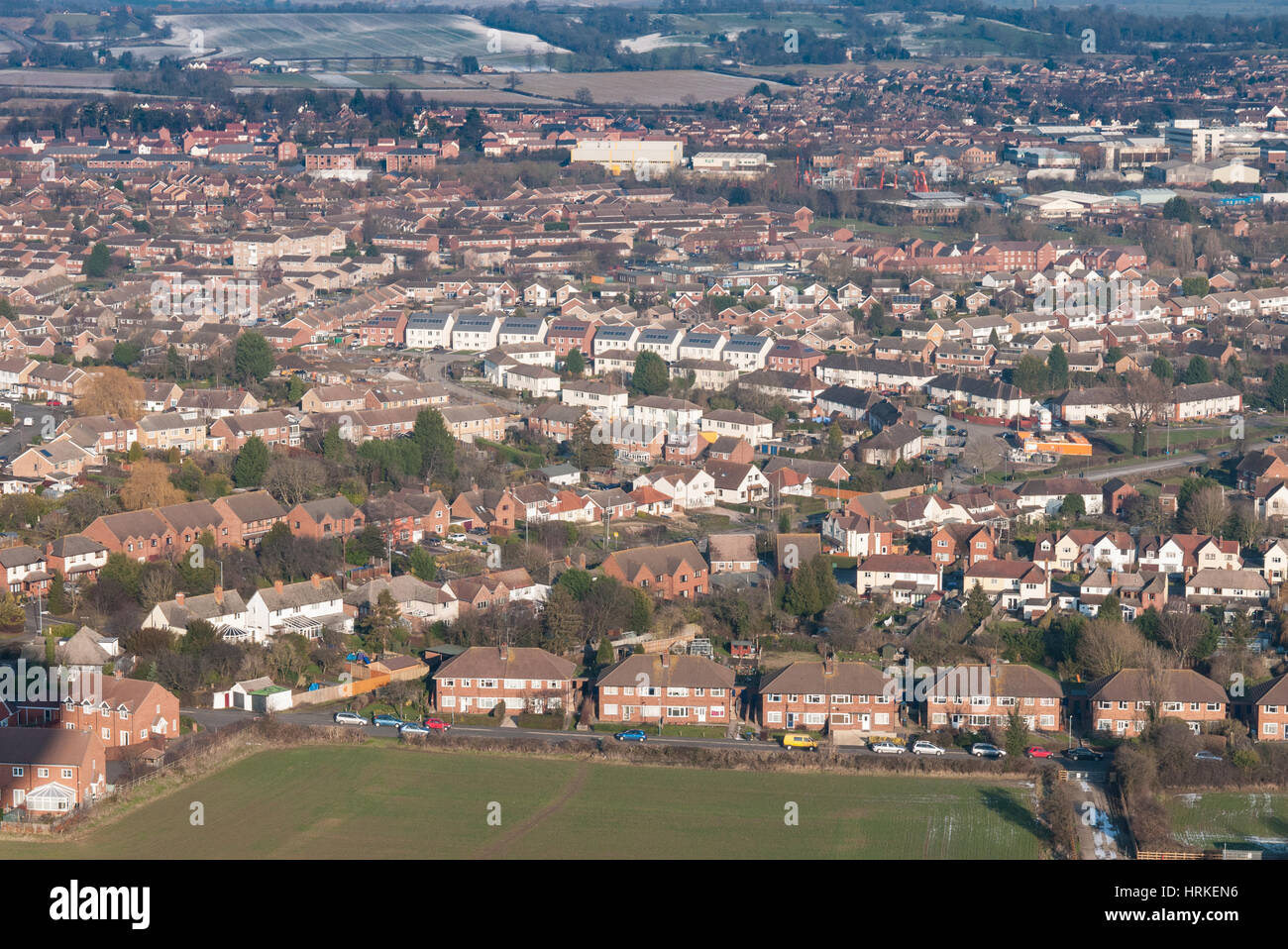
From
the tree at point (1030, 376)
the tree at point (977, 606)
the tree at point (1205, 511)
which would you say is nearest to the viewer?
the tree at point (977, 606)

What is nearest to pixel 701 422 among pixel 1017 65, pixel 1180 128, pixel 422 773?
pixel 422 773

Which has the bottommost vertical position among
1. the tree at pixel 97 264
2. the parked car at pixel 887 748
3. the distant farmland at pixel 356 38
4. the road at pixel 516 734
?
the road at pixel 516 734

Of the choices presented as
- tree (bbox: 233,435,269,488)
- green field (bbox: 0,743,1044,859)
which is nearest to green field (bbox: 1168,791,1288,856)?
green field (bbox: 0,743,1044,859)

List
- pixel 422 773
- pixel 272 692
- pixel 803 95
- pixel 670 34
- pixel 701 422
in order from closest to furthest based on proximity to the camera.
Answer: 1. pixel 422 773
2. pixel 272 692
3. pixel 701 422
4. pixel 803 95
5. pixel 670 34

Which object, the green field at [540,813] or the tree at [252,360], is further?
the tree at [252,360]

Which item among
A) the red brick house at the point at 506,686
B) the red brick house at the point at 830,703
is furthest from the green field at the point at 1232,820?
the red brick house at the point at 506,686

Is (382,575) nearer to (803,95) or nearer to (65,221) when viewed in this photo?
(65,221)

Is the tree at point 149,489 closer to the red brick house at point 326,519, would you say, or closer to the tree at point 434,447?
the red brick house at point 326,519

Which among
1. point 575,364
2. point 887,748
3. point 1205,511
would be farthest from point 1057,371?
point 887,748
